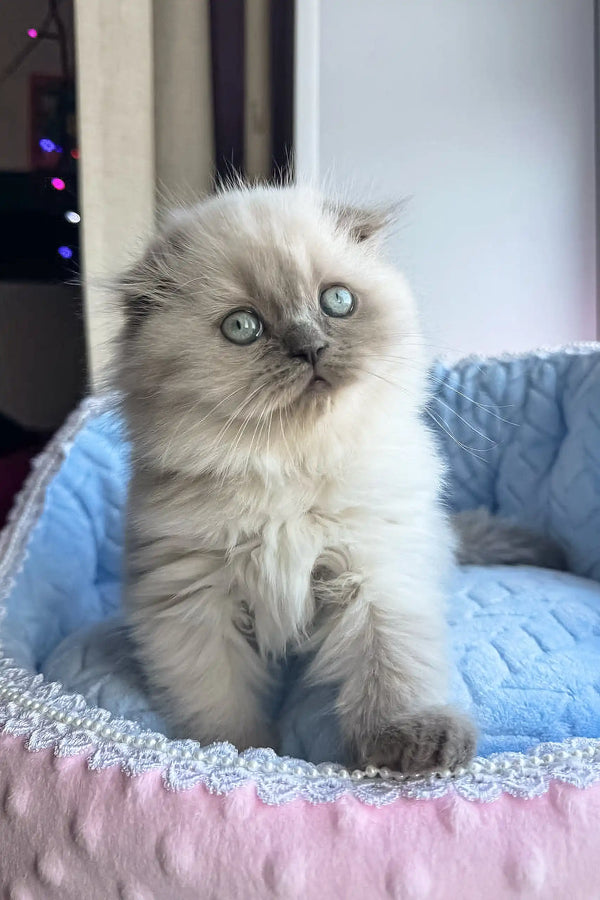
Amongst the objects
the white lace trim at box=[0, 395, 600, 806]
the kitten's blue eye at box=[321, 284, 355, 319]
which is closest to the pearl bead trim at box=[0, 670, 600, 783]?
the white lace trim at box=[0, 395, 600, 806]

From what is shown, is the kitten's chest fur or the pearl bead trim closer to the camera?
the pearl bead trim

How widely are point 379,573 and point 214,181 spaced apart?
133cm

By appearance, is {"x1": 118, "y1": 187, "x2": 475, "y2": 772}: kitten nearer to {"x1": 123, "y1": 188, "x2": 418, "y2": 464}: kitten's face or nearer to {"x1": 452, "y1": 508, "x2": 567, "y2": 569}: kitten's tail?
{"x1": 123, "y1": 188, "x2": 418, "y2": 464}: kitten's face

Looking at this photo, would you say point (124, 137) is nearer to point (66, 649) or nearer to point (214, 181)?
point (214, 181)

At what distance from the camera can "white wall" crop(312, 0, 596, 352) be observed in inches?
84.7

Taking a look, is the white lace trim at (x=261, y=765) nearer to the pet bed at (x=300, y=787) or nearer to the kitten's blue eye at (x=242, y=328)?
the pet bed at (x=300, y=787)

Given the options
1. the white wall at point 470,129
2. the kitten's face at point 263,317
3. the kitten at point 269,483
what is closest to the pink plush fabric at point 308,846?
the kitten at point 269,483

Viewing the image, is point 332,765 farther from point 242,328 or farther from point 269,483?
point 242,328

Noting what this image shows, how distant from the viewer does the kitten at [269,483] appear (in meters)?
0.83

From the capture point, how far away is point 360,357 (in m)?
0.84

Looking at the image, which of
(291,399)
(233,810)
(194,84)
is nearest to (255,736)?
(233,810)

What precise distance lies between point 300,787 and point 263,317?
1.63 ft

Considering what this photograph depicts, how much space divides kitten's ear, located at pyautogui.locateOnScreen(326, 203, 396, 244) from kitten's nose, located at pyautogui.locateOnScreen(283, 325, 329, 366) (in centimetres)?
25

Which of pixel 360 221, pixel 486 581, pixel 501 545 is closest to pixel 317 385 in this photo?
pixel 360 221
